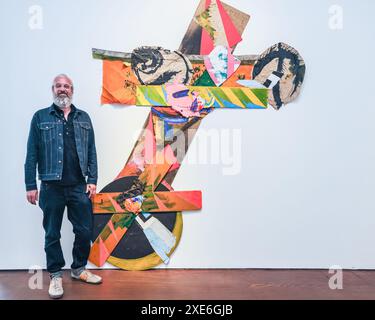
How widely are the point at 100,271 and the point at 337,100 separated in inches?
74.9

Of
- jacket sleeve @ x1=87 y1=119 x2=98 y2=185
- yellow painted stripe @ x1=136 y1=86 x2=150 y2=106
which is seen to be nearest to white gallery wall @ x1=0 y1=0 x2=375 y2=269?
yellow painted stripe @ x1=136 y1=86 x2=150 y2=106

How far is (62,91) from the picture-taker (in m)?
1.67

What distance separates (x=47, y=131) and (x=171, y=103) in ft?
2.48

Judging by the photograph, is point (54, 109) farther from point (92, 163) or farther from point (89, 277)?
point (89, 277)

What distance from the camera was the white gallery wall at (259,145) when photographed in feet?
6.22

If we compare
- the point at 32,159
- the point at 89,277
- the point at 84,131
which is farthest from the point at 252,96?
the point at 89,277

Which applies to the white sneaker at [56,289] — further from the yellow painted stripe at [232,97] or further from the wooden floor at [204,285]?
the yellow painted stripe at [232,97]

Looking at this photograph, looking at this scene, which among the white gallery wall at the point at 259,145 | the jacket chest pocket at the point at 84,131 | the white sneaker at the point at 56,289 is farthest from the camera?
the white gallery wall at the point at 259,145

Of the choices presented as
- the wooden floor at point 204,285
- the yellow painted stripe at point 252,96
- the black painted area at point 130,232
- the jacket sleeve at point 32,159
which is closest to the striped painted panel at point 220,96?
the yellow painted stripe at point 252,96

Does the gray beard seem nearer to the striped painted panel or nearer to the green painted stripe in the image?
the striped painted panel

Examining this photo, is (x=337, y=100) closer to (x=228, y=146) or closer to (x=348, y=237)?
(x=228, y=146)

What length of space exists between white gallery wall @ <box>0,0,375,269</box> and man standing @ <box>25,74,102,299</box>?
21 centimetres

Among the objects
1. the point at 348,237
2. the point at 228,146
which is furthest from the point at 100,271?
the point at 348,237
